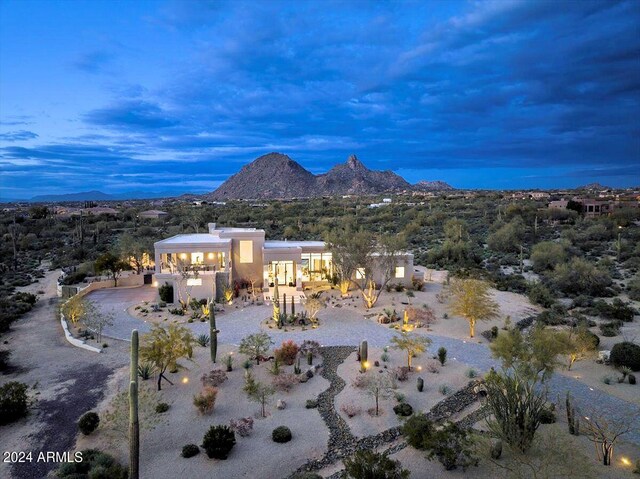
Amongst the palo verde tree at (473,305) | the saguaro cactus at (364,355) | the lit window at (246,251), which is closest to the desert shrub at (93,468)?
the saguaro cactus at (364,355)

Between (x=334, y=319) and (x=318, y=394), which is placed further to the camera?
(x=334, y=319)

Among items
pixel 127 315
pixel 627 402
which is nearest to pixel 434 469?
pixel 627 402

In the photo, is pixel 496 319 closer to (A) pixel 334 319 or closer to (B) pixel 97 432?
(A) pixel 334 319

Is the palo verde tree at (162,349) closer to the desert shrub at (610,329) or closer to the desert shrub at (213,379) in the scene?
the desert shrub at (213,379)

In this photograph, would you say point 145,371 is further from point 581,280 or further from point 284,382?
point 581,280

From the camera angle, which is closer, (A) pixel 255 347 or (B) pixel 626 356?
(B) pixel 626 356

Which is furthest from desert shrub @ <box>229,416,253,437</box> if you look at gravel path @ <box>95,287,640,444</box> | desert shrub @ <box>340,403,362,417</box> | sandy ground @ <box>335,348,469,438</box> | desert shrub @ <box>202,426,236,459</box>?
gravel path @ <box>95,287,640,444</box>

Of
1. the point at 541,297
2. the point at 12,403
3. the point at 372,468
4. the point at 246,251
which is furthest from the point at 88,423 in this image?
the point at 541,297
